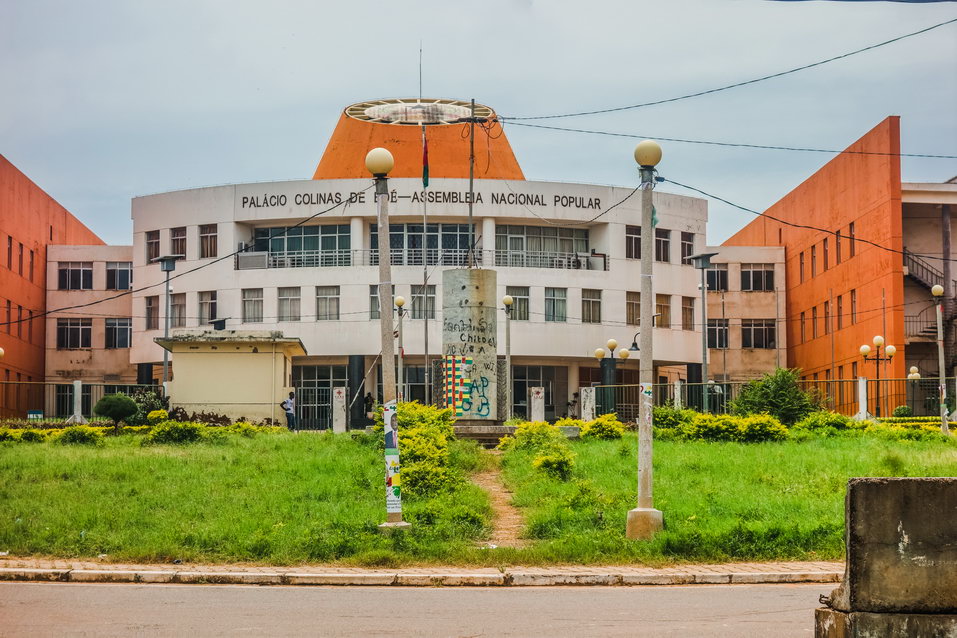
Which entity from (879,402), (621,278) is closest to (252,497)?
(879,402)

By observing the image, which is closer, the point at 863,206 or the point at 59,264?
the point at 863,206

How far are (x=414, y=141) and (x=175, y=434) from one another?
33849 mm

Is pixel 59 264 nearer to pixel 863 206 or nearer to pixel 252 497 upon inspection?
pixel 863 206

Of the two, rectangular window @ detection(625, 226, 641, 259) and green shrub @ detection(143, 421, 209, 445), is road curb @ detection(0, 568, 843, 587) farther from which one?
rectangular window @ detection(625, 226, 641, 259)

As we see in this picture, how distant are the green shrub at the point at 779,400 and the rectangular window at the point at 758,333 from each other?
34.6 m

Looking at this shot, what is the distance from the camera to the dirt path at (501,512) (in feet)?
51.2

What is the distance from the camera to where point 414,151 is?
189ft

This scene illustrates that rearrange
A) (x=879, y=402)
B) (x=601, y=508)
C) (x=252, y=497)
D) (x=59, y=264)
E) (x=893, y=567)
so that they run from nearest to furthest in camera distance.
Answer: (x=893, y=567) → (x=601, y=508) → (x=252, y=497) → (x=879, y=402) → (x=59, y=264)

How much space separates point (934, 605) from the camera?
24.4ft

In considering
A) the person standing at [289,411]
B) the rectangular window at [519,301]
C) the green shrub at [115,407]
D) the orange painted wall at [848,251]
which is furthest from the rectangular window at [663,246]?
the green shrub at [115,407]

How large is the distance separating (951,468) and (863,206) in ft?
117

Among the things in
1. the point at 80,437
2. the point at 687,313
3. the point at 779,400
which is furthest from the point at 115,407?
the point at 687,313

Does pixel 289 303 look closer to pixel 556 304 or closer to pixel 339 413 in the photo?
pixel 556 304

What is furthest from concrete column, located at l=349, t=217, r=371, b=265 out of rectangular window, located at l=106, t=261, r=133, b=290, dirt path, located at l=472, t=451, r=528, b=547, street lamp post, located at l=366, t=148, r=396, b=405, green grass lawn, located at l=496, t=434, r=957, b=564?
street lamp post, located at l=366, t=148, r=396, b=405
